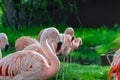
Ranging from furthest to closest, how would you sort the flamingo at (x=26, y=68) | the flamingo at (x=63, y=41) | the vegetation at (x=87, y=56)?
the flamingo at (x=63, y=41) → the vegetation at (x=87, y=56) → the flamingo at (x=26, y=68)

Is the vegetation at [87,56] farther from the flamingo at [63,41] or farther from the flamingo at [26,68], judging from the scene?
the flamingo at [26,68]

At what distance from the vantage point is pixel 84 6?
20750mm

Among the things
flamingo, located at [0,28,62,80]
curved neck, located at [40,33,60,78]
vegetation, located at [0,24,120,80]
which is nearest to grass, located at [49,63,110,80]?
vegetation, located at [0,24,120,80]

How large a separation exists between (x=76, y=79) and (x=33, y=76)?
143 centimetres

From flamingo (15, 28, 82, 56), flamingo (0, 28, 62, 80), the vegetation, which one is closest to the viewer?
flamingo (0, 28, 62, 80)

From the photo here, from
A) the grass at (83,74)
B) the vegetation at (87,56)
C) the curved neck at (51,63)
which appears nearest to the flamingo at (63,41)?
the vegetation at (87,56)

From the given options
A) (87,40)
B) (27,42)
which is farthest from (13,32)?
(27,42)

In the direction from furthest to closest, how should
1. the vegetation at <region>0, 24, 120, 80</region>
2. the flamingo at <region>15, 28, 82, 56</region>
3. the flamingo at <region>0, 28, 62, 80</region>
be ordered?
the flamingo at <region>15, 28, 82, 56</region> < the vegetation at <region>0, 24, 120, 80</region> < the flamingo at <region>0, 28, 62, 80</region>

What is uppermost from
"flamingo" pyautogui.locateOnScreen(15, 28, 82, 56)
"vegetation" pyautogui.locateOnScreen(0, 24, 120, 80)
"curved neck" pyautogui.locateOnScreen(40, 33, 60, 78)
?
"curved neck" pyautogui.locateOnScreen(40, 33, 60, 78)

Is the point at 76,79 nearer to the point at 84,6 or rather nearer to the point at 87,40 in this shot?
the point at 87,40

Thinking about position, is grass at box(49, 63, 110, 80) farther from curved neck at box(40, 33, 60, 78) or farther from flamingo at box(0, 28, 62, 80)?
flamingo at box(0, 28, 62, 80)

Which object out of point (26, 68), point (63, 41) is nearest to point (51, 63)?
point (26, 68)

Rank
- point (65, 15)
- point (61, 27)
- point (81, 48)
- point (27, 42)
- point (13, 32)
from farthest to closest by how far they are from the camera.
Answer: point (65, 15)
point (61, 27)
point (13, 32)
point (81, 48)
point (27, 42)

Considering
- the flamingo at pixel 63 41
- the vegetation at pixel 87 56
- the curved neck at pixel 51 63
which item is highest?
the curved neck at pixel 51 63
